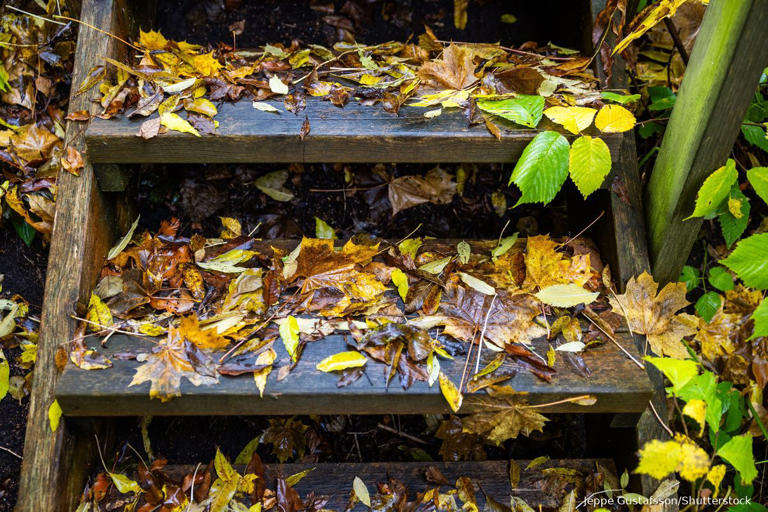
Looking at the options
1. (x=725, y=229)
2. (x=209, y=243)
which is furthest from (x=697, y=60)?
(x=209, y=243)

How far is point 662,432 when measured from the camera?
155cm

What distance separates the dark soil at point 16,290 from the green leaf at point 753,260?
1.95 meters

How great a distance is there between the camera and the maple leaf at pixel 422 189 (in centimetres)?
199

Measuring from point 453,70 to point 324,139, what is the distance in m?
0.41

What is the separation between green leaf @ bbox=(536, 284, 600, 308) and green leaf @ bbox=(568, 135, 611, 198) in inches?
9.3

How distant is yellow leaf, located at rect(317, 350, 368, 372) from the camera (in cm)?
141

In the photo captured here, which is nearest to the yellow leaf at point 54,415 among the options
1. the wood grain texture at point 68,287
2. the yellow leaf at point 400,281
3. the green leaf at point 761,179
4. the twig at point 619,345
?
the wood grain texture at point 68,287

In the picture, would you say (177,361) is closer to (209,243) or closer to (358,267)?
(209,243)

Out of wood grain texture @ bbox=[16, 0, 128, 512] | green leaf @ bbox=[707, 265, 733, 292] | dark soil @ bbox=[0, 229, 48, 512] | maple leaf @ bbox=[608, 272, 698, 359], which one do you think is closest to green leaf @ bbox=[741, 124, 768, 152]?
green leaf @ bbox=[707, 265, 733, 292]

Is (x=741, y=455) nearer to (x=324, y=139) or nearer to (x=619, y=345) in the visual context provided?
(x=619, y=345)

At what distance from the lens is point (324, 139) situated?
4.93 feet

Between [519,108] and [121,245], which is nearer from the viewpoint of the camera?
[519,108]

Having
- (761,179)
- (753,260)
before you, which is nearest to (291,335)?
(753,260)

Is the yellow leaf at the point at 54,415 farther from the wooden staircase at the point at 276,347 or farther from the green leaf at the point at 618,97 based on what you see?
the green leaf at the point at 618,97
